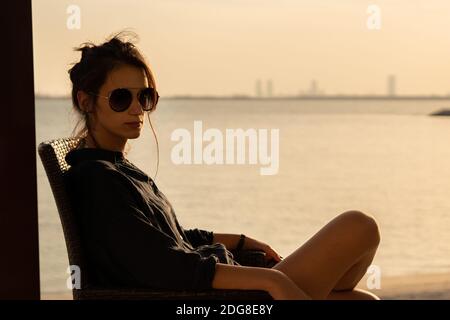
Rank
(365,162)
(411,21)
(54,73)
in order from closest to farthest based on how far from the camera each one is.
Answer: (365,162)
(54,73)
(411,21)

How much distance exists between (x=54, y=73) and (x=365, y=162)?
7759mm

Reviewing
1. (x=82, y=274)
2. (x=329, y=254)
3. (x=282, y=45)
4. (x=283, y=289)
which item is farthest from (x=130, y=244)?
(x=282, y=45)

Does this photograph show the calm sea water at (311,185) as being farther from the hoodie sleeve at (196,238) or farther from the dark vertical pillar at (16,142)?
the hoodie sleeve at (196,238)

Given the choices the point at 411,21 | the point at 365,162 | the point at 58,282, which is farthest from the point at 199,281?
the point at 411,21

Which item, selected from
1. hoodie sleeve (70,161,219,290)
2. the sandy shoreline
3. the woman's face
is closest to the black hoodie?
hoodie sleeve (70,161,219,290)

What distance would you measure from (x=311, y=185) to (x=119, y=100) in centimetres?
1069

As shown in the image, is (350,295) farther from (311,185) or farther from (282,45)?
(282,45)

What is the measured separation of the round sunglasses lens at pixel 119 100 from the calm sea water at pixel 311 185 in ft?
0.87

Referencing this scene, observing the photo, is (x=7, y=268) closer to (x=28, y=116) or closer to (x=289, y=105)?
(x=28, y=116)

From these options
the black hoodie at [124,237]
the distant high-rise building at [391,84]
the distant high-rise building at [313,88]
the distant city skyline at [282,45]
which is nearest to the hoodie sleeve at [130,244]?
the black hoodie at [124,237]

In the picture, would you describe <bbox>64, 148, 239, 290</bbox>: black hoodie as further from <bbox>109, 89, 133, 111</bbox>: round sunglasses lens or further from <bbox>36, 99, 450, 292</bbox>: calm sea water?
<bbox>36, 99, 450, 292</bbox>: calm sea water

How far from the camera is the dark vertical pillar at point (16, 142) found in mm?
2391

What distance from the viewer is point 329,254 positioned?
203 centimetres

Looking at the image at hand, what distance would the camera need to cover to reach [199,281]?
75.6 inches
